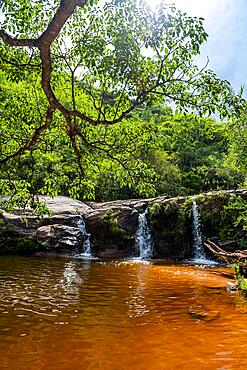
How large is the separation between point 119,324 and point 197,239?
13.4m

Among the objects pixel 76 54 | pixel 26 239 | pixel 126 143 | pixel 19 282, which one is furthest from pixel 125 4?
pixel 26 239

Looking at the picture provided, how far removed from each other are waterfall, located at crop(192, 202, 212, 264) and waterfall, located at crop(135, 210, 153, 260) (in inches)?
90.5

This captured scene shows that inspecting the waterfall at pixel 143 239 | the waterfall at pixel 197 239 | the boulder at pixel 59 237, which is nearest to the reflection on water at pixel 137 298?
the boulder at pixel 59 237

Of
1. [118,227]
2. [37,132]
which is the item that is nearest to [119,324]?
[37,132]

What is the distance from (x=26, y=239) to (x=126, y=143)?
1205 cm

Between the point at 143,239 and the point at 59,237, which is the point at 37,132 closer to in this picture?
the point at 59,237

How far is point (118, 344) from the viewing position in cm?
457

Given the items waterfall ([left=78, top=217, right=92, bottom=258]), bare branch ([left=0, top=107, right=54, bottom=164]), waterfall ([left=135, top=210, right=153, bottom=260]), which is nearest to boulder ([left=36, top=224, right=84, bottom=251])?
waterfall ([left=78, top=217, right=92, bottom=258])

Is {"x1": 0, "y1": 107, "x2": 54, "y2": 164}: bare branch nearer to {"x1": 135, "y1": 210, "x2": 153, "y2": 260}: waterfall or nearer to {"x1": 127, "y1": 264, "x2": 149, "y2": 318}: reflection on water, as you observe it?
{"x1": 127, "y1": 264, "x2": 149, "y2": 318}: reflection on water

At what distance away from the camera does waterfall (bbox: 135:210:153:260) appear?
17.9 meters

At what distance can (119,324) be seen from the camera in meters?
5.47

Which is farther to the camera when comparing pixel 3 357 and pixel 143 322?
pixel 143 322

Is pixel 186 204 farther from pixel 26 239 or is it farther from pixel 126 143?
pixel 126 143

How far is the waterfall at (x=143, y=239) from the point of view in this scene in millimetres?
17859
